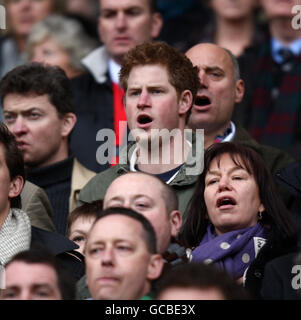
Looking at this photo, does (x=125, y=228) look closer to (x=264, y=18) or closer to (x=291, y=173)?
(x=291, y=173)

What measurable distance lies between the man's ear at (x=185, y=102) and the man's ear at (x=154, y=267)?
1.77 metres

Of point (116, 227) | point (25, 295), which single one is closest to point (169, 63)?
point (116, 227)

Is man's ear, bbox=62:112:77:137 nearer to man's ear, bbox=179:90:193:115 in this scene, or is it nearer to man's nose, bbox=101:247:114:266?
man's ear, bbox=179:90:193:115

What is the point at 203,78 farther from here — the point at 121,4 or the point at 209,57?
the point at 121,4

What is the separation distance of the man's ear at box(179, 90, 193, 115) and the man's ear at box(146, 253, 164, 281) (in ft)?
5.79

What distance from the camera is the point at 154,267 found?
6293 millimetres

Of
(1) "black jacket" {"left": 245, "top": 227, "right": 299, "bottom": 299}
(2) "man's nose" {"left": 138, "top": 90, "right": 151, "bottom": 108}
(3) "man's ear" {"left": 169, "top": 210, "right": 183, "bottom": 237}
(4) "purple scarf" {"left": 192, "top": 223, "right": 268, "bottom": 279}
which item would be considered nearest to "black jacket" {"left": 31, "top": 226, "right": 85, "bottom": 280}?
(3) "man's ear" {"left": 169, "top": 210, "right": 183, "bottom": 237}

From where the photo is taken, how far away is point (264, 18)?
11.0 m

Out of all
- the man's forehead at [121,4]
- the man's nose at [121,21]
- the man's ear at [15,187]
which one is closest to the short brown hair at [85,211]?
the man's ear at [15,187]

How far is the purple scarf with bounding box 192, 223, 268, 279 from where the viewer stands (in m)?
6.94

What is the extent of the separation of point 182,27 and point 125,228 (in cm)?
510

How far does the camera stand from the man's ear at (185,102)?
7906 mm
